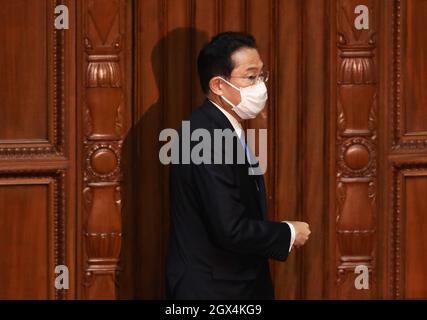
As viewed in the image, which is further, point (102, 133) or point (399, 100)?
point (399, 100)

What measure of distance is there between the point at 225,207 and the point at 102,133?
99cm

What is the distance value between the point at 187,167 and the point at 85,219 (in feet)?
2.90

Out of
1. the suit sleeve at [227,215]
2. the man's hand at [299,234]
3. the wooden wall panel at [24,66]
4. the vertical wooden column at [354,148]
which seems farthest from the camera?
the vertical wooden column at [354,148]

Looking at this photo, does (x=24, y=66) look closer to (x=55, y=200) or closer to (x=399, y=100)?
(x=55, y=200)

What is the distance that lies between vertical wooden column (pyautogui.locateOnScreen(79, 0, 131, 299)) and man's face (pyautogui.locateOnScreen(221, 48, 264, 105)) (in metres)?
0.72

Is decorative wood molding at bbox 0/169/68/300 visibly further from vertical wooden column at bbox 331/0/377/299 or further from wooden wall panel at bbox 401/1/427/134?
wooden wall panel at bbox 401/1/427/134

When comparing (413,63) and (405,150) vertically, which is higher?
(413,63)

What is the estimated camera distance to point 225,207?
5609 millimetres

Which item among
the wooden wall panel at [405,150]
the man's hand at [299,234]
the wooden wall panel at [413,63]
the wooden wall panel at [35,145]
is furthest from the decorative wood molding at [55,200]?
the wooden wall panel at [413,63]

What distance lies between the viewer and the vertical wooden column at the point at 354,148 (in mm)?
6570

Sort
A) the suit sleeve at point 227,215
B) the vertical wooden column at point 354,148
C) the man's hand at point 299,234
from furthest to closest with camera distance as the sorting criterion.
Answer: the vertical wooden column at point 354,148 → the man's hand at point 299,234 → the suit sleeve at point 227,215

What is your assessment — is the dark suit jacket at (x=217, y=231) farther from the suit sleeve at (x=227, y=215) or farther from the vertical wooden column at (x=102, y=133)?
the vertical wooden column at (x=102, y=133)

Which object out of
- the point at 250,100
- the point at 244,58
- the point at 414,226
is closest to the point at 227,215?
the point at 250,100

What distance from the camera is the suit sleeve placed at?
221 inches
